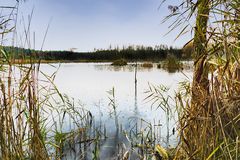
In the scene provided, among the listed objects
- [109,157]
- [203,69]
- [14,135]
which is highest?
[203,69]

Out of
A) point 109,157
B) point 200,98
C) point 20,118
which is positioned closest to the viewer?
point 200,98

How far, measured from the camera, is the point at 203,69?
6.85ft

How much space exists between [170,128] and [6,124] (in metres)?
2.72

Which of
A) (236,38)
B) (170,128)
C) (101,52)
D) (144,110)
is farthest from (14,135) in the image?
(101,52)

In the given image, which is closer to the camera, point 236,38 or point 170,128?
point 236,38

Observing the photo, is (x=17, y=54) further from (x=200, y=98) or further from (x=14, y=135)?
(x=200, y=98)

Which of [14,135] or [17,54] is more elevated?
[17,54]

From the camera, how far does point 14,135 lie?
197 centimetres

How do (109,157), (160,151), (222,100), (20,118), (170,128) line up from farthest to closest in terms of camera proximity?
(170,128) < (109,157) < (160,151) < (20,118) < (222,100)

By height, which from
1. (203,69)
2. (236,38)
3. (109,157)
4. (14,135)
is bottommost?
(109,157)

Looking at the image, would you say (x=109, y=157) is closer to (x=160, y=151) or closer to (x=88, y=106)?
(x=160, y=151)

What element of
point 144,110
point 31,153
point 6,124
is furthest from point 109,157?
point 144,110

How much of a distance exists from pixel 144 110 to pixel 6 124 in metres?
4.15

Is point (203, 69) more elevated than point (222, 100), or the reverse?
point (203, 69)
